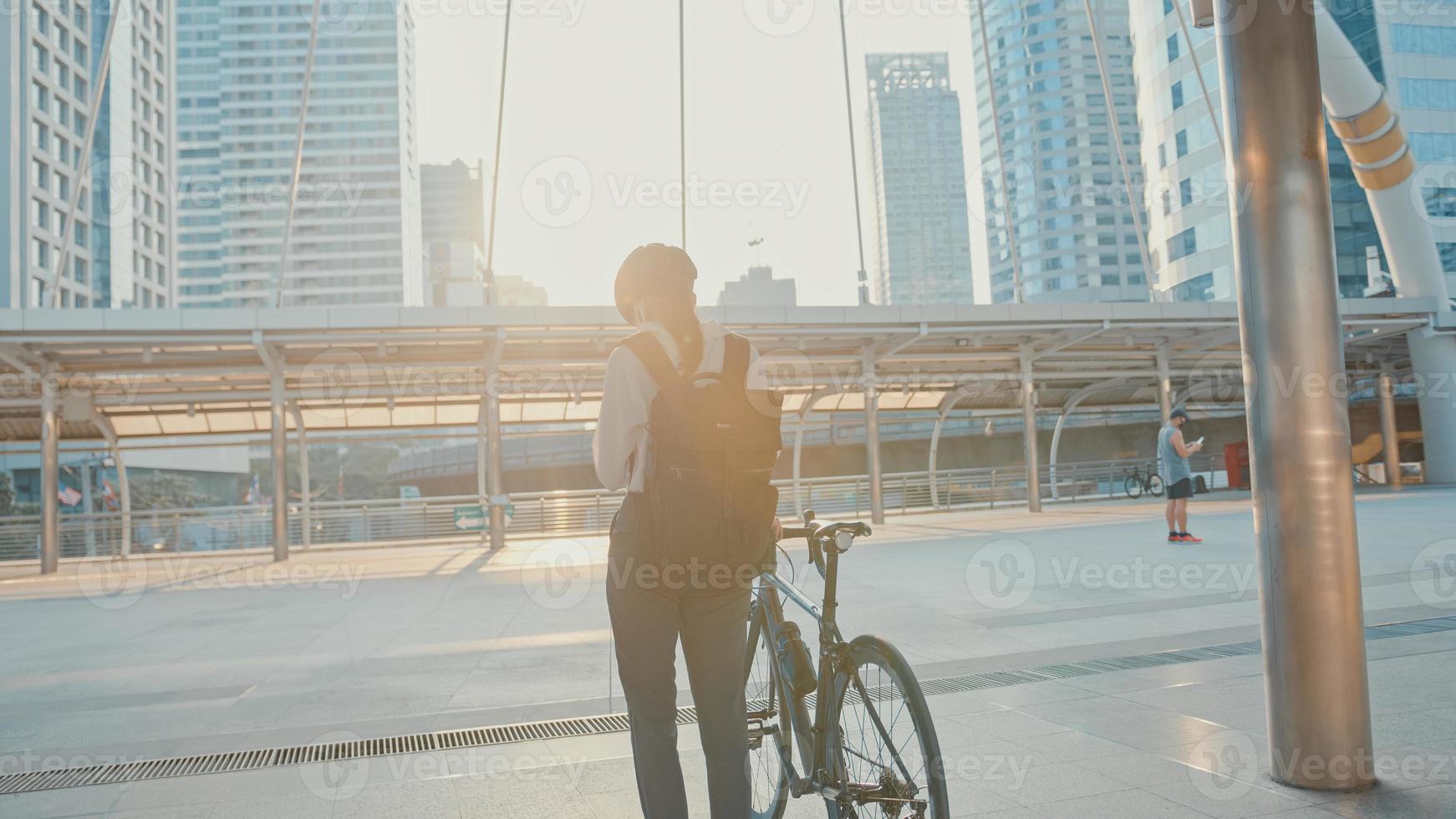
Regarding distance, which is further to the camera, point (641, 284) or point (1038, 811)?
point (1038, 811)

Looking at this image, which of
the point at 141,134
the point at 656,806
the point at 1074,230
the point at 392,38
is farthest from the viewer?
the point at 392,38

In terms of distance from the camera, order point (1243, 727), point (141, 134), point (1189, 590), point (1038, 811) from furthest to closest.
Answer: point (141, 134), point (1189, 590), point (1243, 727), point (1038, 811)

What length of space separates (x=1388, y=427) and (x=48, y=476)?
24.5m

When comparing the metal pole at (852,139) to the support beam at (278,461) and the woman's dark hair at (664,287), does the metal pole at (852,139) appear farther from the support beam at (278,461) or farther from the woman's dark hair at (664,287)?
the woman's dark hair at (664,287)

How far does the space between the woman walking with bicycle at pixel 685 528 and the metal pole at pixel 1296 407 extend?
1.76 m

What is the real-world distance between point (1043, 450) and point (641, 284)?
4293 centimetres

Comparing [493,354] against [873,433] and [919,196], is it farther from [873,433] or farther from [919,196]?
[919,196]

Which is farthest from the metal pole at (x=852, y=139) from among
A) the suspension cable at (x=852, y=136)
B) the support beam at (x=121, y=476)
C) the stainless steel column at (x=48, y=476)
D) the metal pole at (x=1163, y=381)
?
the support beam at (x=121, y=476)

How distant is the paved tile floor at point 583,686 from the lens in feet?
10.7

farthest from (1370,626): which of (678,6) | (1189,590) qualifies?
(678,6)

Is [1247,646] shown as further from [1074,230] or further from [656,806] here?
[1074,230]

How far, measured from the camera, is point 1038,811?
9.78 feet

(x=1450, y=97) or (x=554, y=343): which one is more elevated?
(x=1450, y=97)

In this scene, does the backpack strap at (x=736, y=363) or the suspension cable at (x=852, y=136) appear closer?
the backpack strap at (x=736, y=363)
